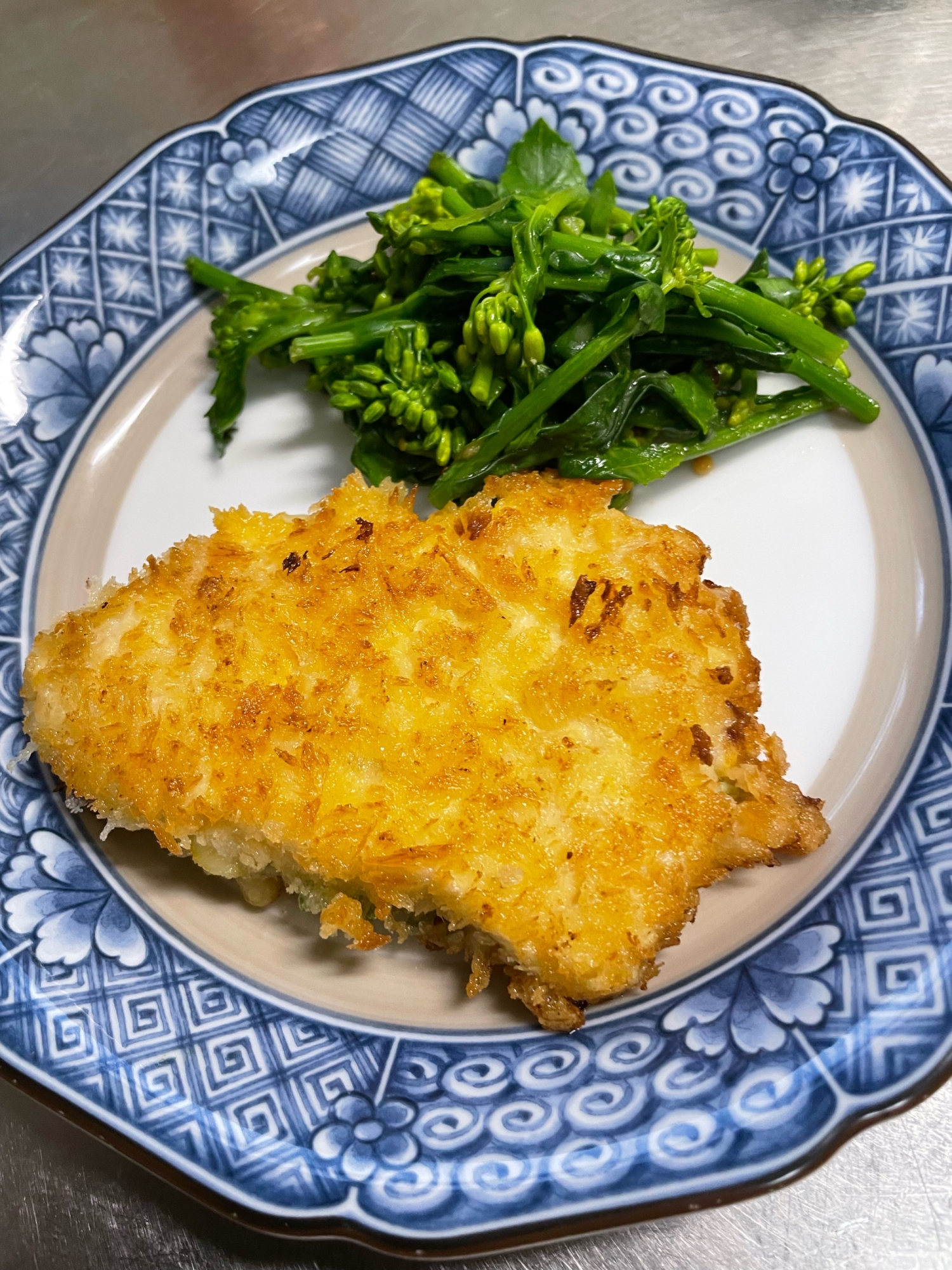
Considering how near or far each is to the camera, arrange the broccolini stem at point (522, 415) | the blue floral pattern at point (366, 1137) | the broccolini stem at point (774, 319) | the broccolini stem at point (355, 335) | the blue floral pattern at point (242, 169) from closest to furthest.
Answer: the blue floral pattern at point (366, 1137) < the broccolini stem at point (522, 415) < the broccolini stem at point (774, 319) < the broccolini stem at point (355, 335) < the blue floral pattern at point (242, 169)

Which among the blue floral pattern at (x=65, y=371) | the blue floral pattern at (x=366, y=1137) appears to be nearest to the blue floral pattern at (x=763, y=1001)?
the blue floral pattern at (x=366, y=1137)

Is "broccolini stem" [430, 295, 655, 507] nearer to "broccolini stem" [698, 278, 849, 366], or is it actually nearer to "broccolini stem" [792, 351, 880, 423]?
"broccolini stem" [698, 278, 849, 366]

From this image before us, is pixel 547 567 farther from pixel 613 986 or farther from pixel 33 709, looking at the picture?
pixel 33 709

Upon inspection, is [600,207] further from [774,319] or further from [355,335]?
[355,335]

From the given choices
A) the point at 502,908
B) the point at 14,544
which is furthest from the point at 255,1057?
the point at 14,544

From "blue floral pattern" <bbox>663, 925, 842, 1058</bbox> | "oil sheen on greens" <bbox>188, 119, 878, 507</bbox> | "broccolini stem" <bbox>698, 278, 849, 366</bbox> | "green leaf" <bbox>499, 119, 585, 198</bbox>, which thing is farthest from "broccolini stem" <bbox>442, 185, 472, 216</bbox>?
"blue floral pattern" <bbox>663, 925, 842, 1058</bbox>

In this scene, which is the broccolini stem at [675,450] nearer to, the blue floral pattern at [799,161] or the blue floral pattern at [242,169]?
the blue floral pattern at [799,161]

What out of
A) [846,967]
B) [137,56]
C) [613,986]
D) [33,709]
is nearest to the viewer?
[613,986]
